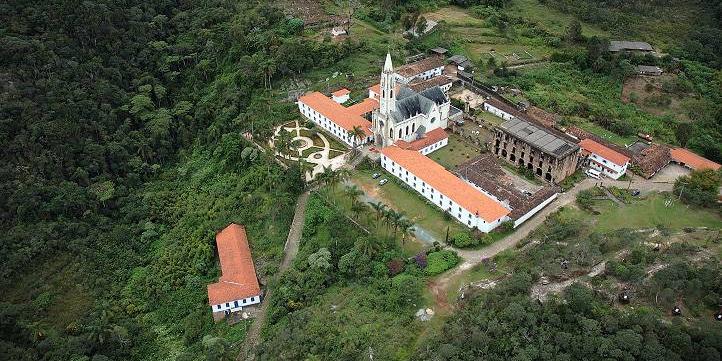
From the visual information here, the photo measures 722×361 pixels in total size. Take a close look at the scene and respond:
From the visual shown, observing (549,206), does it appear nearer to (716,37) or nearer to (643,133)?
(643,133)

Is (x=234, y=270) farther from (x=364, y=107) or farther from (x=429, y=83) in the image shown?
(x=429, y=83)

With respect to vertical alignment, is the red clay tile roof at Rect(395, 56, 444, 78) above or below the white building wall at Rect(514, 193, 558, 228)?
above

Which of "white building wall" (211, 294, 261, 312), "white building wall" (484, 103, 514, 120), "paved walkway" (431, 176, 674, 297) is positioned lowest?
"white building wall" (211, 294, 261, 312)

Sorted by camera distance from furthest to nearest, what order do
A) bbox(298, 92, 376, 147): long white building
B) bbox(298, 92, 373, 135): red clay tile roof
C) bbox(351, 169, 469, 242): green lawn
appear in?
1. bbox(298, 92, 373, 135): red clay tile roof
2. bbox(298, 92, 376, 147): long white building
3. bbox(351, 169, 469, 242): green lawn

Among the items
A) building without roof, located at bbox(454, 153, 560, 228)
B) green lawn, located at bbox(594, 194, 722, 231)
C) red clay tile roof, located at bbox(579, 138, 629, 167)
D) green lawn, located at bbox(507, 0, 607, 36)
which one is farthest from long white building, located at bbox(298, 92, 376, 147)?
green lawn, located at bbox(507, 0, 607, 36)

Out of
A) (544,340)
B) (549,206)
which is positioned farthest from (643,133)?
(544,340)

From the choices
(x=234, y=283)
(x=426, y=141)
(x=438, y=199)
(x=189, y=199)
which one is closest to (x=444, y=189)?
(x=438, y=199)

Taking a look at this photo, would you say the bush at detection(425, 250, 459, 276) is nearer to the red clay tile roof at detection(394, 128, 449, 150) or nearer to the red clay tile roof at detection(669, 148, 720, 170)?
the red clay tile roof at detection(394, 128, 449, 150)
